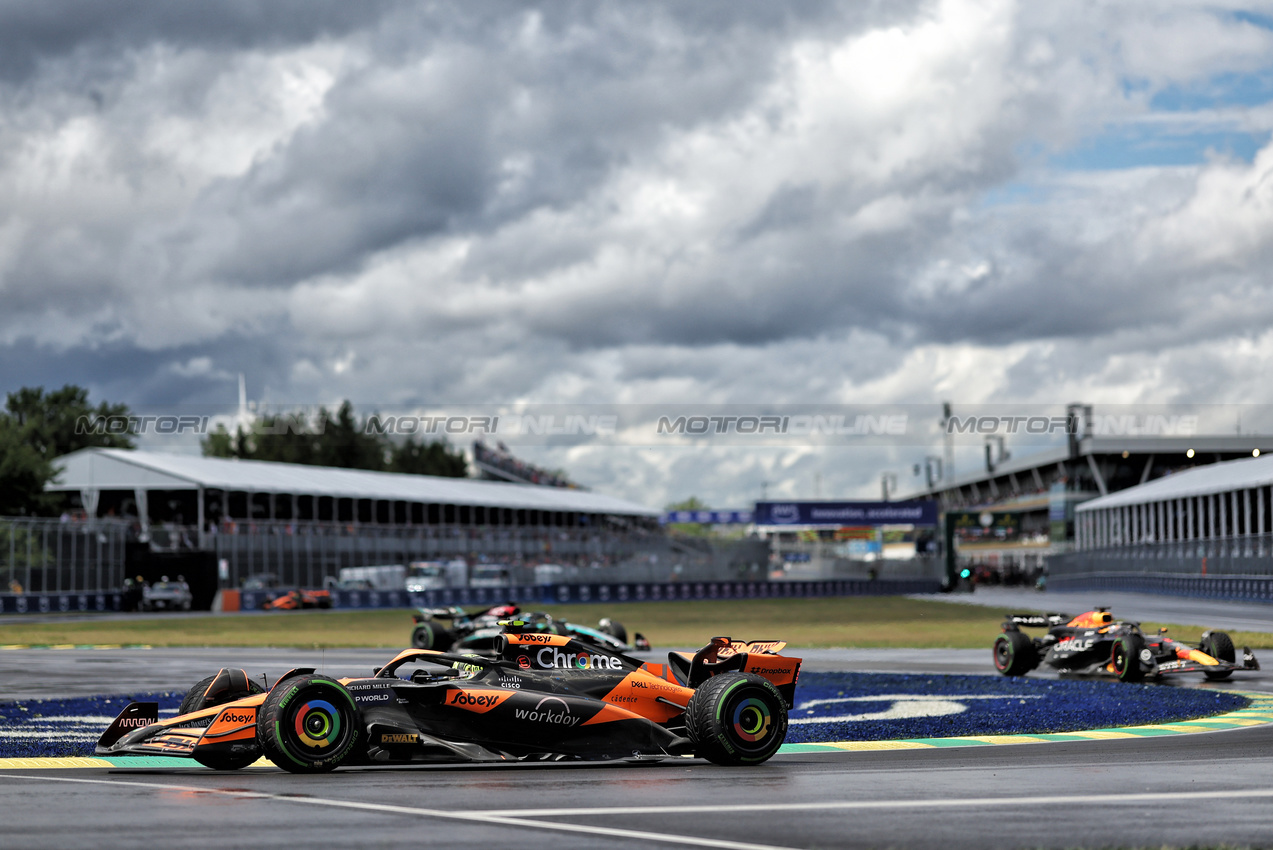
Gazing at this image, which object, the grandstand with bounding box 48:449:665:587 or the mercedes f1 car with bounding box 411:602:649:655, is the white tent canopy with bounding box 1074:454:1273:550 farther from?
the mercedes f1 car with bounding box 411:602:649:655

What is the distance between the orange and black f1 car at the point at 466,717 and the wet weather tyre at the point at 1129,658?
1026cm

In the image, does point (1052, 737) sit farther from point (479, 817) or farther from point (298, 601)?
point (298, 601)

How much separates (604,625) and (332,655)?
5.88 m

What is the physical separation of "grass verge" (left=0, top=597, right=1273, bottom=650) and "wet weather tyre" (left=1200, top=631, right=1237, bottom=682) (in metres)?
9.83

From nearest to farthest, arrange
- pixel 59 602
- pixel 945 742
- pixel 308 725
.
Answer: pixel 308 725
pixel 945 742
pixel 59 602

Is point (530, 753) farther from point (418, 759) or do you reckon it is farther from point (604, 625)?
point (604, 625)

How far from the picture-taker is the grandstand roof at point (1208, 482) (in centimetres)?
5624

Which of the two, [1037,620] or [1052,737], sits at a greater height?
[1037,620]

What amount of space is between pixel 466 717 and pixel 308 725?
4.14ft

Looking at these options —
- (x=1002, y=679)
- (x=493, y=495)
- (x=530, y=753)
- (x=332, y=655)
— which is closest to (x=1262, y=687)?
(x=1002, y=679)

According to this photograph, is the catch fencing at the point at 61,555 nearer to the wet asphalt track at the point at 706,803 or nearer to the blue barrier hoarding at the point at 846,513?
the wet asphalt track at the point at 706,803

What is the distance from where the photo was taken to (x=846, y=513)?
91.2 metres

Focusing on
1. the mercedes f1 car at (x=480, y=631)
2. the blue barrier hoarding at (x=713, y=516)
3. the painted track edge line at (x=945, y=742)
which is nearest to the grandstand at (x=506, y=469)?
the blue barrier hoarding at (x=713, y=516)

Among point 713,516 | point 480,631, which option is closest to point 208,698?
point 480,631
